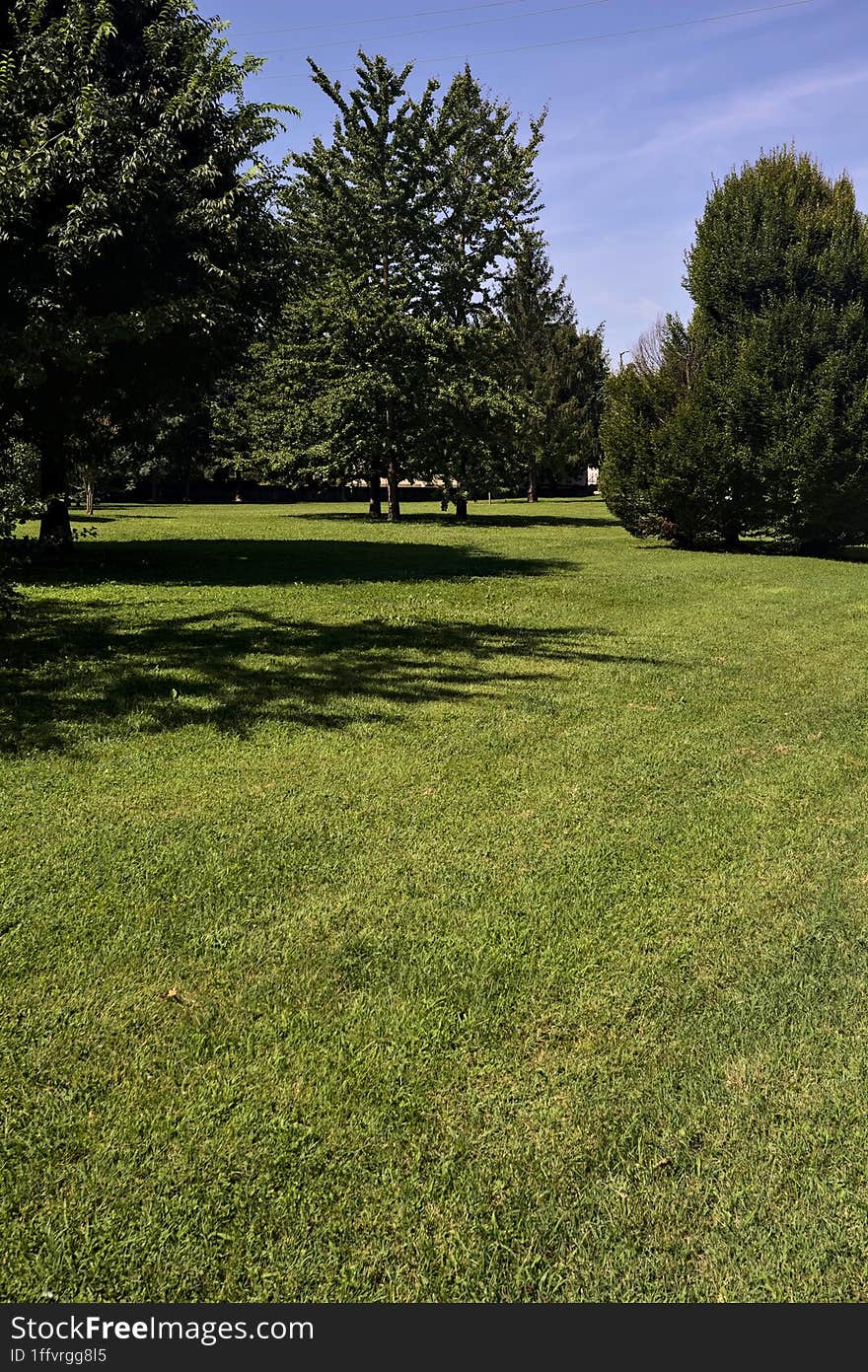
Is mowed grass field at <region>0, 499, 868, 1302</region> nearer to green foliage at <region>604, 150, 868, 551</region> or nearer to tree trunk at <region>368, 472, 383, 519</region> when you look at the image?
green foliage at <region>604, 150, 868, 551</region>

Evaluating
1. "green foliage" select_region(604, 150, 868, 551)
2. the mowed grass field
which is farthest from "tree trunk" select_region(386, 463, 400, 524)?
the mowed grass field

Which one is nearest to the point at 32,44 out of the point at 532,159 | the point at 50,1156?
the point at 50,1156

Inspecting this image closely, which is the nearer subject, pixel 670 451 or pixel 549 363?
pixel 670 451

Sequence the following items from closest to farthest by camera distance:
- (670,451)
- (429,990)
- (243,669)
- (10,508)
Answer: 1. (429,990)
2. (243,669)
3. (10,508)
4. (670,451)

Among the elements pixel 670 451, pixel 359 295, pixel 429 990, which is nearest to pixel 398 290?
pixel 359 295

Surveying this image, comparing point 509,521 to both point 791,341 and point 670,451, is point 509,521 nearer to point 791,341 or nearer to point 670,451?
point 670,451

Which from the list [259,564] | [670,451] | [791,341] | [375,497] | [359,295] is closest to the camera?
[259,564]

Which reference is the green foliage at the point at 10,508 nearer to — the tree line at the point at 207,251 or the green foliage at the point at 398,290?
the tree line at the point at 207,251

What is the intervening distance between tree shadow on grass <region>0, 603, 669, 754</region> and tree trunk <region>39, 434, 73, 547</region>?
5214 mm

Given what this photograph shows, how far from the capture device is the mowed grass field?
6.88ft

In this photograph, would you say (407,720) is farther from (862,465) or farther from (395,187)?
(395,187)

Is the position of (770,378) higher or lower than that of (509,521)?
higher

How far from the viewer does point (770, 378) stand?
19.4 metres

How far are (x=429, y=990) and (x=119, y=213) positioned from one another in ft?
43.3
